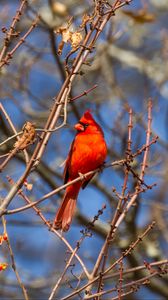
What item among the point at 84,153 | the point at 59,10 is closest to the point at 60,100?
the point at 84,153

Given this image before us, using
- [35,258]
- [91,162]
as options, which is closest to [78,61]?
[91,162]

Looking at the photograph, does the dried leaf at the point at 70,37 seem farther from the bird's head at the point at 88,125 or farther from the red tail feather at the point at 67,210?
the bird's head at the point at 88,125

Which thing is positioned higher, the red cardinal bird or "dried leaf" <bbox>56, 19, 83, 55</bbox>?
the red cardinal bird

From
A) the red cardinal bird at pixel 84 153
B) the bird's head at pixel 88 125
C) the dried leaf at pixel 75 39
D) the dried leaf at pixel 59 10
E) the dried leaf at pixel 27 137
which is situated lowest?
the dried leaf at pixel 27 137

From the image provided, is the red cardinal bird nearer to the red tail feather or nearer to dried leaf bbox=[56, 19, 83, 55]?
the red tail feather

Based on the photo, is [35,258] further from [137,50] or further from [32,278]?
[137,50]

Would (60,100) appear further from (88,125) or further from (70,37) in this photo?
(88,125)

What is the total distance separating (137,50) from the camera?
392 inches

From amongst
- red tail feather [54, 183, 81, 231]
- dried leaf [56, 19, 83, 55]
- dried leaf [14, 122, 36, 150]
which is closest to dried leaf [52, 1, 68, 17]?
red tail feather [54, 183, 81, 231]

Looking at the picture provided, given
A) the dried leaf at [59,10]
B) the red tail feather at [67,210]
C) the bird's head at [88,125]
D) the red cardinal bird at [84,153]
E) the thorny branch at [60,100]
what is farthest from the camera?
the dried leaf at [59,10]

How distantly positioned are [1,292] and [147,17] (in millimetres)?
3151

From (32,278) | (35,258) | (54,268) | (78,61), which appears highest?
(35,258)

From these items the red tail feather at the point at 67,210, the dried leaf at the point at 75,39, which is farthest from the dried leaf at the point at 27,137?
the red tail feather at the point at 67,210

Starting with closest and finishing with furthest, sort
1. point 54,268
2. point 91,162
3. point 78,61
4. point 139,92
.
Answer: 1. point 78,61
2. point 91,162
3. point 54,268
4. point 139,92
